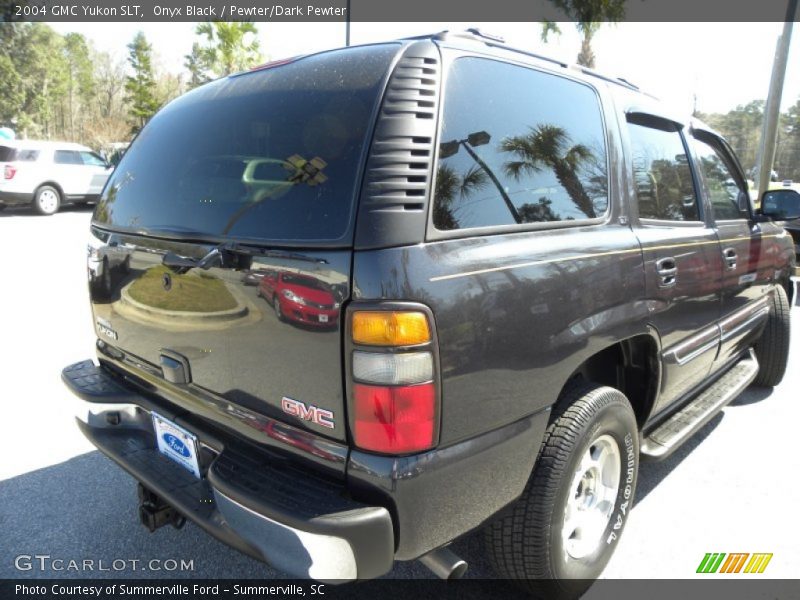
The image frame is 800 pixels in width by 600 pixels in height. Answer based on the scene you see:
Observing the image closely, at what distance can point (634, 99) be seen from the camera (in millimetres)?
2621

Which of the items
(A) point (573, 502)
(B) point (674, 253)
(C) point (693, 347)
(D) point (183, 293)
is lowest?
(A) point (573, 502)

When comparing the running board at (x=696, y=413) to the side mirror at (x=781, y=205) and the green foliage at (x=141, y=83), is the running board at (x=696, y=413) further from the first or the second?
the green foliage at (x=141, y=83)

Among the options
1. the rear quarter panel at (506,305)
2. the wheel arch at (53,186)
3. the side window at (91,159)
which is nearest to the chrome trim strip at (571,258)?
the rear quarter panel at (506,305)

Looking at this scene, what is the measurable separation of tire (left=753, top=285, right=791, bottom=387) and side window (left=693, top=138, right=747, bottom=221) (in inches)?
38.4

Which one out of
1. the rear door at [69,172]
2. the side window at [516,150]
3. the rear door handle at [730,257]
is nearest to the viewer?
the side window at [516,150]

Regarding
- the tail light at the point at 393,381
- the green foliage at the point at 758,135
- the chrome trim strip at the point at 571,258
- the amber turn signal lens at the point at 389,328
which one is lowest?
the tail light at the point at 393,381

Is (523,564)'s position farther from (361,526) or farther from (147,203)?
(147,203)

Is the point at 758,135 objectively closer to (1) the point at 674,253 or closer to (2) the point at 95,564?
(1) the point at 674,253

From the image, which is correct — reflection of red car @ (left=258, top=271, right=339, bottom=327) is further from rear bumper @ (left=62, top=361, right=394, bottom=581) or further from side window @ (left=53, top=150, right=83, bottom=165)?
side window @ (left=53, top=150, right=83, bottom=165)

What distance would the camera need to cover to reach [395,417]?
1531mm

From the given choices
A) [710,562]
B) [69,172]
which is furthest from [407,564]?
[69,172]

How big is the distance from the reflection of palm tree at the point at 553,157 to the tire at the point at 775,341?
2729 millimetres

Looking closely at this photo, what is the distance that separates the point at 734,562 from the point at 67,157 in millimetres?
17818

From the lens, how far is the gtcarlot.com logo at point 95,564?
7.82 feet
